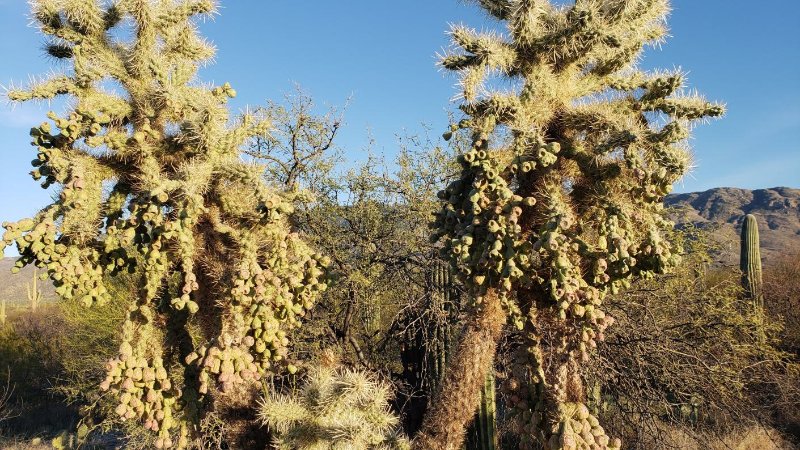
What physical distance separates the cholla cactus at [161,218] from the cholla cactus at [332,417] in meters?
0.49

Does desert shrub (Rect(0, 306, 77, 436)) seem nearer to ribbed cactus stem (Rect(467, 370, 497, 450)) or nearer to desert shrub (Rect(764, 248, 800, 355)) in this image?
ribbed cactus stem (Rect(467, 370, 497, 450))

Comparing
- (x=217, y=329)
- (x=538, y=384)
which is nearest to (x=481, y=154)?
(x=538, y=384)

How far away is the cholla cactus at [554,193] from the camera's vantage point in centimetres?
319

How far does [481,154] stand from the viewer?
3305 mm

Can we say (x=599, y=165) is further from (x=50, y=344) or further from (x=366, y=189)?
(x=50, y=344)

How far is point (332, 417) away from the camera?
4211 mm

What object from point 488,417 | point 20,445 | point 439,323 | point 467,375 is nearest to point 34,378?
point 20,445

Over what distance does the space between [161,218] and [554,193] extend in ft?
7.42

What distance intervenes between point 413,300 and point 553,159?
6885mm

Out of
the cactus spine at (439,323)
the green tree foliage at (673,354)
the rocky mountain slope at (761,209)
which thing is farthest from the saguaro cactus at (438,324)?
the rocky mountain slope at (761,209)

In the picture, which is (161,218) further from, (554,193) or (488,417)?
(488,417)

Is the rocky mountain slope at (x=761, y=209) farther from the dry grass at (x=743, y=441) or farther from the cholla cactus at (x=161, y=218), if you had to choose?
the cholla cactus at (x=161, y=218)

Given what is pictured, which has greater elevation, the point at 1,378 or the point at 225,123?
the point at 225,123

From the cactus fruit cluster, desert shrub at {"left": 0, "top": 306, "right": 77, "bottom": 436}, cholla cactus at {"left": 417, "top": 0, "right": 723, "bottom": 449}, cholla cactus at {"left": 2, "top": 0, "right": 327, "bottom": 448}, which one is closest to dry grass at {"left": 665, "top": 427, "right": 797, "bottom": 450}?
the cactus fruit cluster
